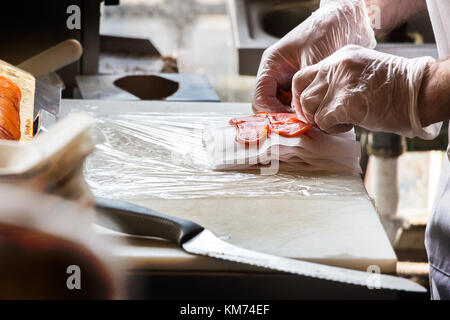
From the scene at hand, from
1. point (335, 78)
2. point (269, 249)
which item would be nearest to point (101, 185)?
point (269, 249)

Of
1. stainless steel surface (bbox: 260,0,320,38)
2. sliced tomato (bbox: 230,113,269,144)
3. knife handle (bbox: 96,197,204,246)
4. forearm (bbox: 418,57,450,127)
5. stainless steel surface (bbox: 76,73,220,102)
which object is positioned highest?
stainless steel surface (bbox: 260,0,320,38)

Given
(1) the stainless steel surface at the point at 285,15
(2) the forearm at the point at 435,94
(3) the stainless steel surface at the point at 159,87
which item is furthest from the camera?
(1) the stainless steel surface at the point at 285,15

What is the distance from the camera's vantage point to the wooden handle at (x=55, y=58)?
140cm

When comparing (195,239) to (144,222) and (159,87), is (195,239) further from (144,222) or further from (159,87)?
(159,87)

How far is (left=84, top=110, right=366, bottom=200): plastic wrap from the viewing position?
1.28 metres

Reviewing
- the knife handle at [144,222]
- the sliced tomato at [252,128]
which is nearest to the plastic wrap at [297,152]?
the sliced tomato at [252,128]

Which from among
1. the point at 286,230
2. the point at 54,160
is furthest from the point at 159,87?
the point at 54,160

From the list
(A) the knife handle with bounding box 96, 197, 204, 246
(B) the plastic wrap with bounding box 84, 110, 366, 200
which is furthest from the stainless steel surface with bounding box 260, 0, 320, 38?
(A) the knife handle with bounding box 96, 197, 204, 246

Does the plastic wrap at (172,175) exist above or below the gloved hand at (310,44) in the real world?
below

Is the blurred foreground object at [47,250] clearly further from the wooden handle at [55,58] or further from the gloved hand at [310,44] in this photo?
the gloved hand at [310,44]

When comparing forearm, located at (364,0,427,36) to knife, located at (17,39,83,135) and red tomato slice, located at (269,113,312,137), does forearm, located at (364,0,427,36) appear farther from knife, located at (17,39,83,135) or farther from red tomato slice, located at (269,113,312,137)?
knife, located at (17,39,83,135)

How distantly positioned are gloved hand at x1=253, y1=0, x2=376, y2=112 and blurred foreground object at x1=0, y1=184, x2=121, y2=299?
1.00m

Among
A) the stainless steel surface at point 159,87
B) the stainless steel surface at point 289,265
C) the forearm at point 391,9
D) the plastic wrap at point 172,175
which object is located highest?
the forearm at point 391,9

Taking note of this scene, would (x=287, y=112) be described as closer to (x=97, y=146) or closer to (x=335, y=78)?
(x=335, y=78)
